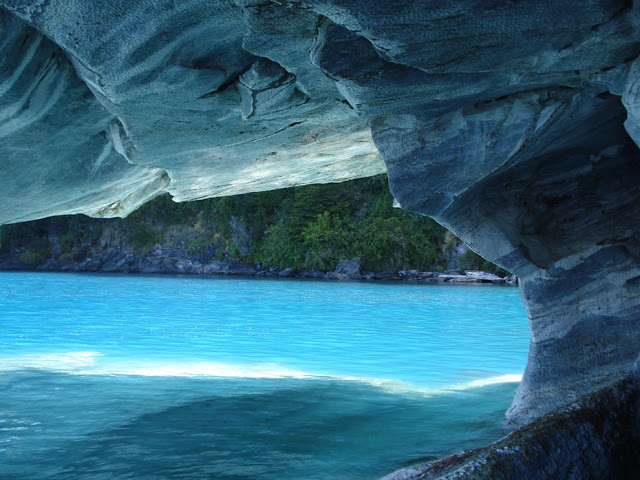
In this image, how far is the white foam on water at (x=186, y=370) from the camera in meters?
6.76

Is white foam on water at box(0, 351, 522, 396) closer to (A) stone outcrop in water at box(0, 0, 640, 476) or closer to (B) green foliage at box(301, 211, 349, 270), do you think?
(A) stone outcrop in water at box(0, 0, 640, 476)

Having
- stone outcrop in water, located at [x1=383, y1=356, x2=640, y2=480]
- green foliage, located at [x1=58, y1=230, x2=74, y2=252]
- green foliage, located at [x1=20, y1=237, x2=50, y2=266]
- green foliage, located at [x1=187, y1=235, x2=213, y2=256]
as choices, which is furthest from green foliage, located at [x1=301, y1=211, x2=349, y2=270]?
stone outcrop in water, located at [x1=383, y1=356, x2=640, y2=480]

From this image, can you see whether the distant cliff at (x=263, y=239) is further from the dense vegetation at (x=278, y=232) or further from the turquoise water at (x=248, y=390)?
the turquoise water at (x=248, y=390)

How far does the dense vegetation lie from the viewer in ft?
101

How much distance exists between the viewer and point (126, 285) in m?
24.3

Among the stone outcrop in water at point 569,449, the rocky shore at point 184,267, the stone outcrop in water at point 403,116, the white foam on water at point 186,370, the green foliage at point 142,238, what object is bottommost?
the stone outcrop in water at point 569,449

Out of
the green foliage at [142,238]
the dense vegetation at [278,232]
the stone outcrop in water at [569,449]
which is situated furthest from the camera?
the green foliage at [142,238]

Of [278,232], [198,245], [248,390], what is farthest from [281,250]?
[248,390]

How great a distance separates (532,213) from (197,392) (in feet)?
12.7

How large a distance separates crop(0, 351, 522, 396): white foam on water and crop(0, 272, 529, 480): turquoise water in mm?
35

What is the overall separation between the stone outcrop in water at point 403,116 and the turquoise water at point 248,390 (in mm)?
1294

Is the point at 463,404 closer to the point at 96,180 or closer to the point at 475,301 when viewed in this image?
the point at 96,180

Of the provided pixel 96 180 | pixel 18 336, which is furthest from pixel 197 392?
pixel 18 336

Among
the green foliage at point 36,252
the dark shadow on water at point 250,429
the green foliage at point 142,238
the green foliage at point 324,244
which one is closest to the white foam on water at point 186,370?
the dark shadow on water at point 250,429
